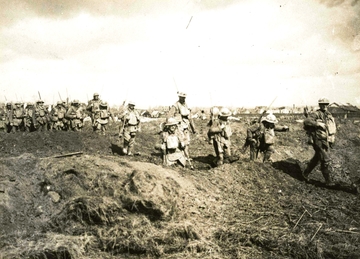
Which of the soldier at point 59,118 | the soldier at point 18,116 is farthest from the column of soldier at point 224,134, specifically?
the soldier at point 18,116

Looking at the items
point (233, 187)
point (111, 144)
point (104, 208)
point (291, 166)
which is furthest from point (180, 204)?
point (111, 144)

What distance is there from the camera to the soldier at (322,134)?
651cm

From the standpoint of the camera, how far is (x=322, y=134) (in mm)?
6547

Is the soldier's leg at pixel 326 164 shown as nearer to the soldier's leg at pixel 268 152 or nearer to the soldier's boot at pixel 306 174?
the soldier's boot at pixel 306 174

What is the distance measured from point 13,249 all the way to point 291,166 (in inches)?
263

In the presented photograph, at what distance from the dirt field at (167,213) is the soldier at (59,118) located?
9.32 meters

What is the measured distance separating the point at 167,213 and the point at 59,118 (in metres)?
12.5

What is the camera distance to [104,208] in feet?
14.5

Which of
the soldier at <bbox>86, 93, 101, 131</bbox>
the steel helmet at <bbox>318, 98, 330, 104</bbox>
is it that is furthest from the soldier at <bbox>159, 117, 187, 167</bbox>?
the soldier at <bbox>86, 93, 101, 131</bbox>

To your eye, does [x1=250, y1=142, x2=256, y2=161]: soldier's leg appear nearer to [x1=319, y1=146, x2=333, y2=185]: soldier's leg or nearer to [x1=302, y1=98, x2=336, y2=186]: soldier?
[x1=302, y1=98, x2=336, y2=186]: soldier

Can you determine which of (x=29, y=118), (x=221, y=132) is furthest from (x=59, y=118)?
(x=221, y=132)

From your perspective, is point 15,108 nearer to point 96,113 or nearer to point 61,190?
point 96,113

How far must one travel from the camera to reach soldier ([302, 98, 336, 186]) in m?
6.51

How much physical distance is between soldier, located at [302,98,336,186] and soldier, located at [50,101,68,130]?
40.5 feet
